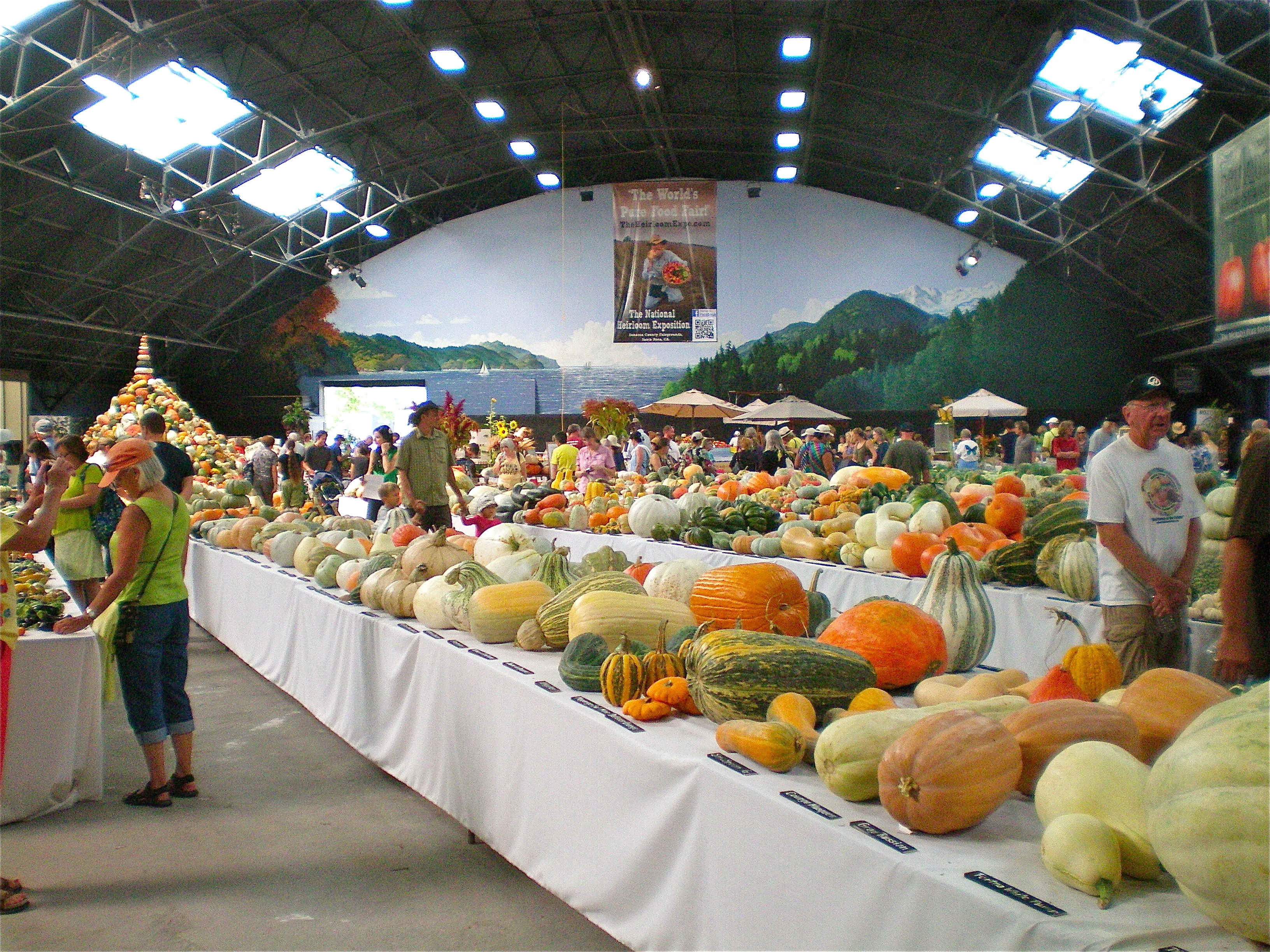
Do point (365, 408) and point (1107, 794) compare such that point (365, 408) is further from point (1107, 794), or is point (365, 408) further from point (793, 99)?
point (1107, 794)

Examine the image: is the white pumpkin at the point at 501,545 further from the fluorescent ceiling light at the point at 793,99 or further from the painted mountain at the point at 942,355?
the painted mountain at the point at 942,355

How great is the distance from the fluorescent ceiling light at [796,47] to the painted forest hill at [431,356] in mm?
10370

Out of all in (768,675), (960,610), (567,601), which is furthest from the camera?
(567,601)

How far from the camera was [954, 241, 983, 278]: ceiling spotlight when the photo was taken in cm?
2127

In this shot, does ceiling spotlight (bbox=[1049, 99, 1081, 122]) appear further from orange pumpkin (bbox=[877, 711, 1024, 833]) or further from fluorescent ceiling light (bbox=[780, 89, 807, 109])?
orange pumpkin (bbox=[877, 711, 1024, 833])

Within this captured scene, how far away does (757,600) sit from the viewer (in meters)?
2.42

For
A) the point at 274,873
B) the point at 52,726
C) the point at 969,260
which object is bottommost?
the point at 274,873

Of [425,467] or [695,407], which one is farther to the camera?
[695,407]

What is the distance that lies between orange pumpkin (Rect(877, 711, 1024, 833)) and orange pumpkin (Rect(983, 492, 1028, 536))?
367 cm

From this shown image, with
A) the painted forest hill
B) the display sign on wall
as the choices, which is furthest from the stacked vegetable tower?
the painted forest hill

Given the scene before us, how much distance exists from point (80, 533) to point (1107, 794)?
570cm

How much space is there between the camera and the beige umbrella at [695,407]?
55.8 ft

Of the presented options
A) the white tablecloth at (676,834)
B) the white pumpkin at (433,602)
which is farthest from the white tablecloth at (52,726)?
the white pumpkin at (433,602)

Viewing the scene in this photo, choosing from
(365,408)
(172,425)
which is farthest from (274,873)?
(365,408)
